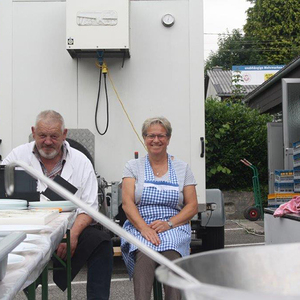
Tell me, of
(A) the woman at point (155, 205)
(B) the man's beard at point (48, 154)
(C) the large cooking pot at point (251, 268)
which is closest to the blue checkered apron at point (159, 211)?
(A) the woman at point (155, 205)

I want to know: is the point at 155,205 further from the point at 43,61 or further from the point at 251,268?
the point at 251,268

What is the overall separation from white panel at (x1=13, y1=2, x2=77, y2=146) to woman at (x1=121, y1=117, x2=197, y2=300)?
190cm

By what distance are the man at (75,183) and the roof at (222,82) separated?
99.8 ft

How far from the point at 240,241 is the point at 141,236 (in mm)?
5152

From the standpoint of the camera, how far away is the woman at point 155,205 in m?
3.34

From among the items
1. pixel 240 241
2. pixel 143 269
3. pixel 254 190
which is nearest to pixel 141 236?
pixel 143 269

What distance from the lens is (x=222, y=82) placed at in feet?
129

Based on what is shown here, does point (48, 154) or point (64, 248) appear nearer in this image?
point (64, 248)

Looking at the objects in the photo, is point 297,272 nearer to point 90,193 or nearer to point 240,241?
point 90,193

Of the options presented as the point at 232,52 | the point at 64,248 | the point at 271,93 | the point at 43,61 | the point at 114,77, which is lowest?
the point at 64,248

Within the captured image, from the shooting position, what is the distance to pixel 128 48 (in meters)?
5.30

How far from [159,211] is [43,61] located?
2.56 m

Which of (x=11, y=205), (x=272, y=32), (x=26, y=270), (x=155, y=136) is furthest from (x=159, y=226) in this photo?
(x=272, y=32)

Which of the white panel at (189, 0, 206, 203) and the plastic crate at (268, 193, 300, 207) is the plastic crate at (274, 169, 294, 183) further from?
the white panel at (189, 0, 206, 203)
